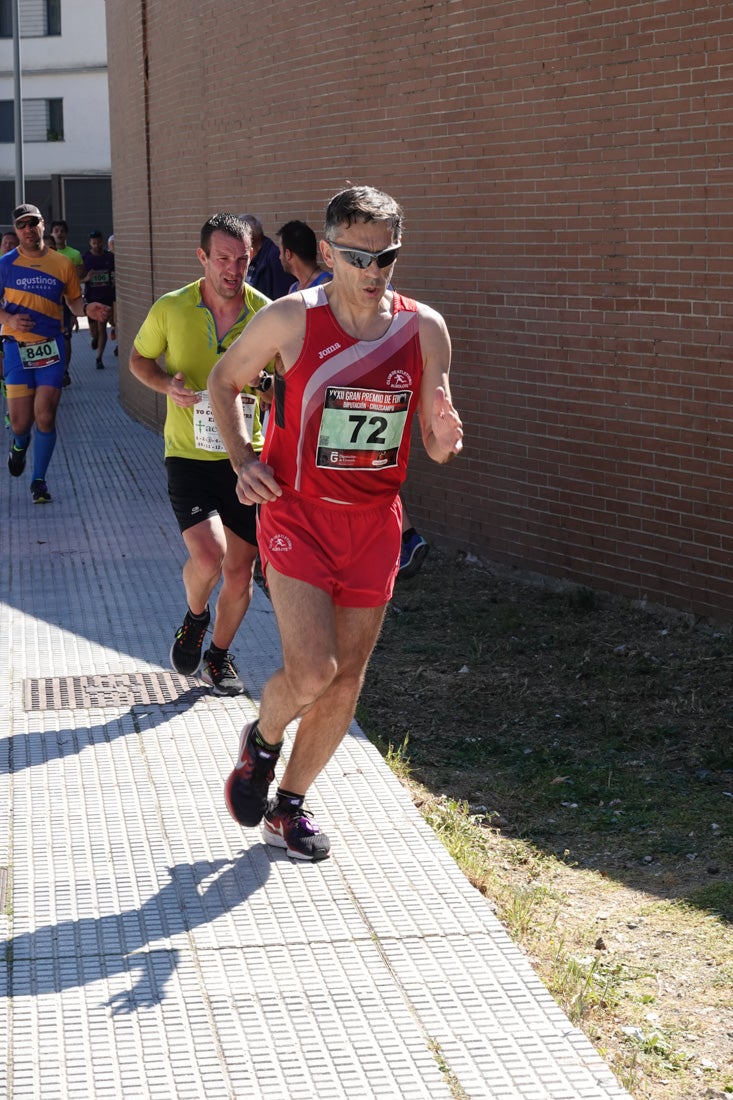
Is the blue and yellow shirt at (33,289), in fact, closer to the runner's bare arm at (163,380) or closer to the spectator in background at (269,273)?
the spectator in background at (269,273)

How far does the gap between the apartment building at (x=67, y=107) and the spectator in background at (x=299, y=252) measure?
44.2 meters

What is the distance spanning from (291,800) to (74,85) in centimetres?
5030

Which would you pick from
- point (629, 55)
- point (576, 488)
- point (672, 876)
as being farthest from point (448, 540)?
point (672, 876)

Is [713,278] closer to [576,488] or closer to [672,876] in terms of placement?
[576,488]

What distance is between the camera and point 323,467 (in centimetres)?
480

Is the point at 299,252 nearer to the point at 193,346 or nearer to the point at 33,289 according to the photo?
the point at 193,346

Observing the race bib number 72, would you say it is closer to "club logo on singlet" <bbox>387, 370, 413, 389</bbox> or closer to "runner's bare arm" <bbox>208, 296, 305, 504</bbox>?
"club logo on singlet" <bbox>387, 370, 413, 389</bbox>

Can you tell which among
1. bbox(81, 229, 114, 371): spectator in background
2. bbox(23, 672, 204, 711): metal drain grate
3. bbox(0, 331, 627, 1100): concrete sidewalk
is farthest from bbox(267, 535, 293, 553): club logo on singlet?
bbox(81, 229, 114, 371): spectator in background

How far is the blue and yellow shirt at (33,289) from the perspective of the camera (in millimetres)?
11906

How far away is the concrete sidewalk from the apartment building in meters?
Result: 47.4

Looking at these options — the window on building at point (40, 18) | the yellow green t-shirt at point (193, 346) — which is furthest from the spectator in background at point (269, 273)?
the window on building at point (40, 18)

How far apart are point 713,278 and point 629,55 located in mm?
1338

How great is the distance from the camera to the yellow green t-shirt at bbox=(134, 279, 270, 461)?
6.69 metres

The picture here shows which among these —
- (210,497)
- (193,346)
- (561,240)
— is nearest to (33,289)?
(561,240)
